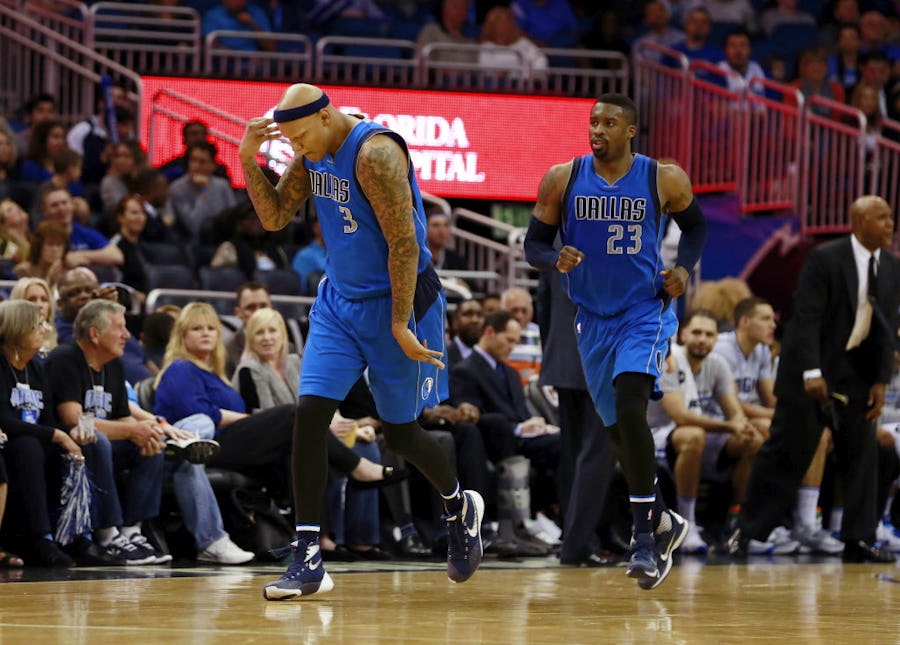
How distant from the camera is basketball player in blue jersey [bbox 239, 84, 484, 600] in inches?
220

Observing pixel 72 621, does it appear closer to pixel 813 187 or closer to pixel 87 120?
pixel 87 120

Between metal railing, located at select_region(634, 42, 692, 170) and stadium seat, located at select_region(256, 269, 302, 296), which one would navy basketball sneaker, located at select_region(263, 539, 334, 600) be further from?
metal railing, located at select_region(634, 42, 692, 170)

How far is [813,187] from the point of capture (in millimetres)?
15141

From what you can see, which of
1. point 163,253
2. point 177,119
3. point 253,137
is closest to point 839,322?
point 253,137

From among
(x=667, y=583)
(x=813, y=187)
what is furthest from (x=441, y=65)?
(x=667, y=583)

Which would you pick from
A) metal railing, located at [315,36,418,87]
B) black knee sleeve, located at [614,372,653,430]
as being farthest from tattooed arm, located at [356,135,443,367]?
metal railing, located at [315,36,418,87]

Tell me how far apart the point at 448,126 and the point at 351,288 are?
944 cm

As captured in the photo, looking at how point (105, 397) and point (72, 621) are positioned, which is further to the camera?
point (105, 397)

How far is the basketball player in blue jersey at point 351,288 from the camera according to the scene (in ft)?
18.3

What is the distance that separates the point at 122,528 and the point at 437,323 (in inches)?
106

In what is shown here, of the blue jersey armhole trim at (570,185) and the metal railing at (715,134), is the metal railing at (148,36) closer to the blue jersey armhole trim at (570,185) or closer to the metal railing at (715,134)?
the metal railing at (715,134)

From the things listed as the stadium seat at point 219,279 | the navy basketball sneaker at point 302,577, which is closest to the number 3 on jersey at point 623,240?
the navy basketball sneaker at point 302,577

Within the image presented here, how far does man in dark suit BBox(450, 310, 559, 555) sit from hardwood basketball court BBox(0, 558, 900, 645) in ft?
5.47

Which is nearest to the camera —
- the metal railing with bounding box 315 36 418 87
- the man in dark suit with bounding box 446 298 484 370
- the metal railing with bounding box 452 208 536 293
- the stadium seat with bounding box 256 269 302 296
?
the man in dark suit with bounding box 446 298 484 370
